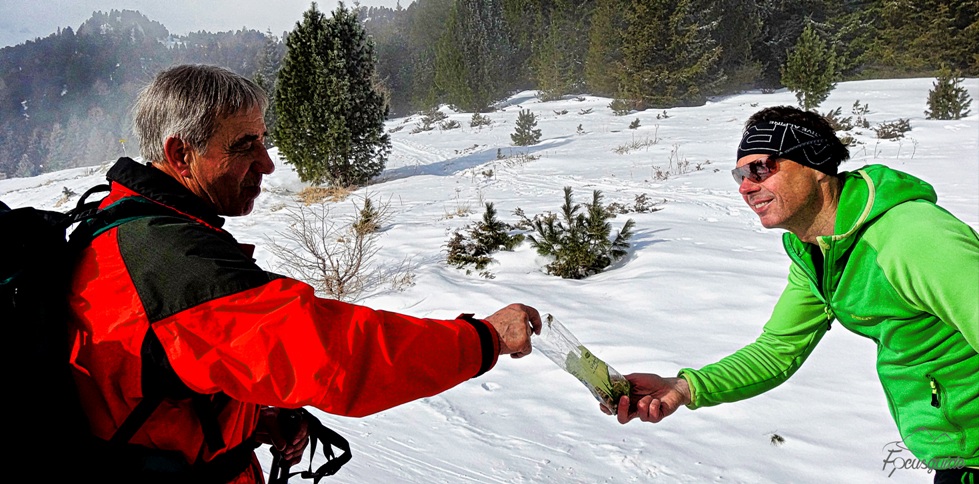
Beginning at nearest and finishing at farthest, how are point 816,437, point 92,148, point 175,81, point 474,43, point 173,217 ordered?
point 173,217, point 175,81, point 816,437, point 474,43, point 92,148

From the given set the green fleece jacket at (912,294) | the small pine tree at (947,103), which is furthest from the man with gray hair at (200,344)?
the small pine tree at (947,103)

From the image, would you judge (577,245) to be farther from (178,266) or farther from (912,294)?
(178,266)

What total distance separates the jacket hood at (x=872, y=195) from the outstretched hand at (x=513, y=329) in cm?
101

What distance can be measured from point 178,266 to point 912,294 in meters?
1.79

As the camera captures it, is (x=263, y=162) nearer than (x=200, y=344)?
No

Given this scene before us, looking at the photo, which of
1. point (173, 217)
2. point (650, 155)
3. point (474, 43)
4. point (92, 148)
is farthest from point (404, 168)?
point (92, 148)

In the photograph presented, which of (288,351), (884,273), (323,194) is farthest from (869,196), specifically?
(323,194)

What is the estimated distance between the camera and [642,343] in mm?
4531

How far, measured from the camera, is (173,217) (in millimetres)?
1199

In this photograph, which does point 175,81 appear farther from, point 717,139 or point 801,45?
point 801,45

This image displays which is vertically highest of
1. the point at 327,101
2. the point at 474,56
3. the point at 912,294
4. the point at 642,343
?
the point at 474,56

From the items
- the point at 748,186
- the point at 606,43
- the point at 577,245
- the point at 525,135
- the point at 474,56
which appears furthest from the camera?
the point at 474,56

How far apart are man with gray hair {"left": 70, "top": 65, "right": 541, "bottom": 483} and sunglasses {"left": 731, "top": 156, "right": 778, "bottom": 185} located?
3.91 ft

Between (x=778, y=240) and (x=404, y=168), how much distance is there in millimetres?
12112
